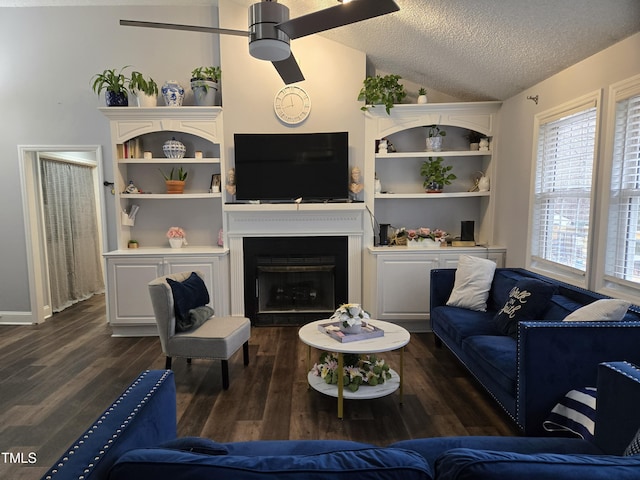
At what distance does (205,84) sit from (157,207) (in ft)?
5.06

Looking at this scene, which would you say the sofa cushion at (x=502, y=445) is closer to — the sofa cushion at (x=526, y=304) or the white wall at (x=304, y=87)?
the sofa cushion at (x=526, y=304)

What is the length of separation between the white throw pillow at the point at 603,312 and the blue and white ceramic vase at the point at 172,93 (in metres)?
4.10

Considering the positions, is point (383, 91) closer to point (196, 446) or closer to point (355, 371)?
point (355, 371)

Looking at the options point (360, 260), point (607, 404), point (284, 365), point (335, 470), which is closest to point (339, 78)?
point (360, 260)

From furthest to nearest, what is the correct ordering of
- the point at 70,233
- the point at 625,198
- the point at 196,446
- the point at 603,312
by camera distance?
1. the point at 70,233
2. the point at 625,198
3. the point at 603,312
4. the point at 196,446

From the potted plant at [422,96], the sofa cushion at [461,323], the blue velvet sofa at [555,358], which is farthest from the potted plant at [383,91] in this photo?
the blue velvet sofa at [555,358]

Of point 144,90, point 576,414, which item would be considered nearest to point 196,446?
point 576,414

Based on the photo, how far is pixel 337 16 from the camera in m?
1.93

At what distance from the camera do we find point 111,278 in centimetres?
407

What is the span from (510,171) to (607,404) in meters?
3.01

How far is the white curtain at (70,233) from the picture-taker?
195 inches

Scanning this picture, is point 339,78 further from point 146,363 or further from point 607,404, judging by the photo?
point 607,404

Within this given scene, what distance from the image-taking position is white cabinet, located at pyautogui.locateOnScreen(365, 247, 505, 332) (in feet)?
13.5

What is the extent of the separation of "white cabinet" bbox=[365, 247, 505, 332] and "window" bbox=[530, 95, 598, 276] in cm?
77
